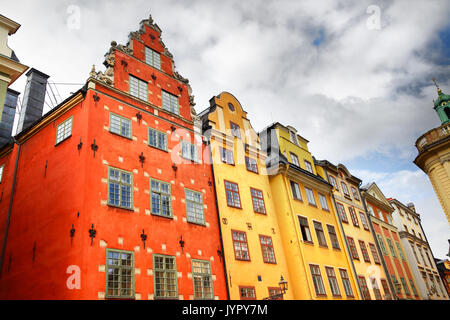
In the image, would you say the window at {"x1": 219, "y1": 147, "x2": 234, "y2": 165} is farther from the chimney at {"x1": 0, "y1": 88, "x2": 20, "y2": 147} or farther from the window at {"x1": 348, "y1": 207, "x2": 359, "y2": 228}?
the window at {"x1": 348, "y1": 207, "x2": 359, "y2": 228}

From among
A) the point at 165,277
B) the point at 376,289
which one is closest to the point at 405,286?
the point at 376,289

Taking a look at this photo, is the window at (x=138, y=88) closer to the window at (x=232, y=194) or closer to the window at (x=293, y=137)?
the window at (x=232, y=194)

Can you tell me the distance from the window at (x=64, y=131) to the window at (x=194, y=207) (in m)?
6.02

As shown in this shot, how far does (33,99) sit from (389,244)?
110 ft

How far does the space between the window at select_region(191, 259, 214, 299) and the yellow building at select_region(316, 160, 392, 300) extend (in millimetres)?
14272

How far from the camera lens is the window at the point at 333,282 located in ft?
75.9

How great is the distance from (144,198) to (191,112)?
284 inches

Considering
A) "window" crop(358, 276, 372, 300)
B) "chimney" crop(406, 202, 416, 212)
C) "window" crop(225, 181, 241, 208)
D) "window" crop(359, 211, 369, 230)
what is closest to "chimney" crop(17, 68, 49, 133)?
"window" crop(225, 181, 241, 208)

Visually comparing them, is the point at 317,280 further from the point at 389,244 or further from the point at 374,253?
the point at 389,244

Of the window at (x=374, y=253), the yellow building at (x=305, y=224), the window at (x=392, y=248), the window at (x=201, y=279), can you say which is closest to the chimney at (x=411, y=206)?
the window at (x=392, y=248)

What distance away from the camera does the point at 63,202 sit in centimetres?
1421
